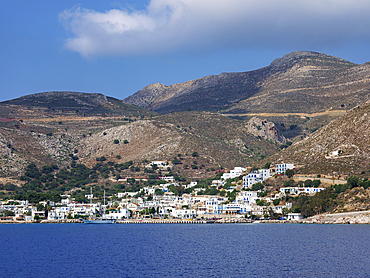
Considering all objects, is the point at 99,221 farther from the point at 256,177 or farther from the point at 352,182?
the point at 352,182

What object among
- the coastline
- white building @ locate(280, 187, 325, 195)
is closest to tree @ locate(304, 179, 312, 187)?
white building @ locate(280, 187, 325, 195)

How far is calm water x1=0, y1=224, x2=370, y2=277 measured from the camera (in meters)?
57.7

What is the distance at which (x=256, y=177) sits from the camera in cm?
15488

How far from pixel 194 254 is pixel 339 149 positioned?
80138 mm

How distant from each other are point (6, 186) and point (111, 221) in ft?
171

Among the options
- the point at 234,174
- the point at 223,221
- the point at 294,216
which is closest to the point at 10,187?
the point at 234,174

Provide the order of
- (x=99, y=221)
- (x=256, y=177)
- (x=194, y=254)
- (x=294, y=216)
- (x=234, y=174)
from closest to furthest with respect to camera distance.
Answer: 1. (x=194, y=254)
2. (x=294, y=216)
3. (x=99, y=221)
4. (x=256, y=177)
5. (x=234, y=174)

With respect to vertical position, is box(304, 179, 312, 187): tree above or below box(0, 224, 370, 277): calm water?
above

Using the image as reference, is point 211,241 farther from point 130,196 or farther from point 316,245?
point 130,196

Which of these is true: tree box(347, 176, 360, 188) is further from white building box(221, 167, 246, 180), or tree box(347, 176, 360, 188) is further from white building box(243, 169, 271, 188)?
white building box(221, 167, 246, 180)

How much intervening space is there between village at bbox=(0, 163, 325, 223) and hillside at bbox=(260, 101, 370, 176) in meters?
5.90

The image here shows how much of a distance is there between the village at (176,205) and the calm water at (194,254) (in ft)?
115

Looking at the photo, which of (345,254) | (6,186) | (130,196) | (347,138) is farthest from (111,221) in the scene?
(345,254)

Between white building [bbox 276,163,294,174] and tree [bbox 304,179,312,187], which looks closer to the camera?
tree [bbox 304,179,312,187]
